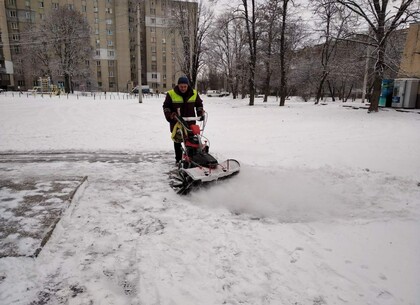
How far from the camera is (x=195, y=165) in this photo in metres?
5.38

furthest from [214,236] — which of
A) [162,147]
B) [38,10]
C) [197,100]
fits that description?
[38,10]

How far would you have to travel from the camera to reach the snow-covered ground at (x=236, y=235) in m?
2.69

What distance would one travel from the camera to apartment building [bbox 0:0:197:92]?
214 feet

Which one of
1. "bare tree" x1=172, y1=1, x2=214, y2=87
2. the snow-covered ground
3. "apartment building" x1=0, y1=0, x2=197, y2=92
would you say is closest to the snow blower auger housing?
the snow-covered ground

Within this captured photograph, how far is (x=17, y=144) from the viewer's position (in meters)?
8.99

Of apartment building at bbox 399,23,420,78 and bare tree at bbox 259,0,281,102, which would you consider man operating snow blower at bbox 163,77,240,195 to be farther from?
bare tree at bbox 259,0,281,102

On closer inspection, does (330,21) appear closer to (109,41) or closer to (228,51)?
(228,51)

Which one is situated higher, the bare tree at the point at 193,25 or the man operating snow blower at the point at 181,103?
the bare tree at the point at 193,25

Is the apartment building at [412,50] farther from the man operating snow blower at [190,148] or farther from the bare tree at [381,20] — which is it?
the man operating snow blower at [190,148]

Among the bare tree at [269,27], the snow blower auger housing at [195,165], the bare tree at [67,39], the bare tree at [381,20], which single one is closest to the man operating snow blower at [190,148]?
the snow blower auger housing at [195,165]

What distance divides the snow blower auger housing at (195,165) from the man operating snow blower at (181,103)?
0.26 metres

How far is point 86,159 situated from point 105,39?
2955 inches

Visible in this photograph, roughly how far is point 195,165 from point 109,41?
78.1 metres

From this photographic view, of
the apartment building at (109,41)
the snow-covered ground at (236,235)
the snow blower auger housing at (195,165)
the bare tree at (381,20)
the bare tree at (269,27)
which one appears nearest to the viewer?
the snow-covered ground at (236,235)
